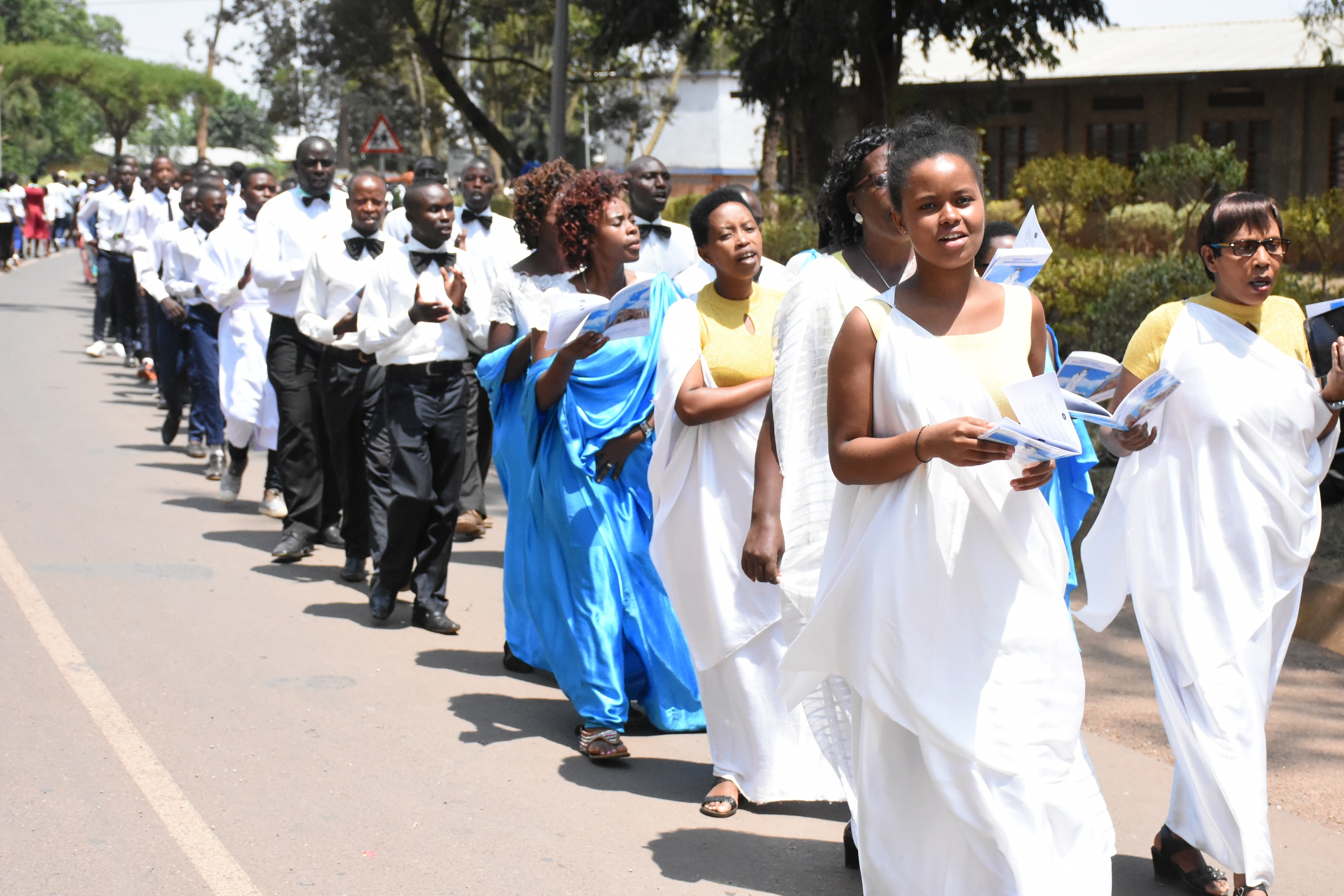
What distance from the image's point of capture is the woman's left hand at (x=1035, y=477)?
3223 mm

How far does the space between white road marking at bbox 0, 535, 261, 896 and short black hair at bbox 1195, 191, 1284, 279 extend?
11.2 feet

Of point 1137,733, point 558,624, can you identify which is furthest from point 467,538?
point 1137,733

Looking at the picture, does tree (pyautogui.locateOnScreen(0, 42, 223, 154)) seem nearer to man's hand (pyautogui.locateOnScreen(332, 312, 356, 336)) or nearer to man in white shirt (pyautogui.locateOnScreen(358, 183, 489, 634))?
man's hand (pyautogui.locateOnScreen(332, 312, 356, 336))

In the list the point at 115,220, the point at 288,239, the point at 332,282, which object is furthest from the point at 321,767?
the point at 115,220

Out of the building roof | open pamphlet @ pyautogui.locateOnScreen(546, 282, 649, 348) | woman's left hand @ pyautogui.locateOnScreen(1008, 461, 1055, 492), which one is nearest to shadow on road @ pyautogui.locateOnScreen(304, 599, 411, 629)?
open pamphlet @ pyautogui.locateOnScreen(546, 282, 649, 348)

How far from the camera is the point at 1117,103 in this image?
28.3m

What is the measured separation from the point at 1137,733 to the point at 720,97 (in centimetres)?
5822

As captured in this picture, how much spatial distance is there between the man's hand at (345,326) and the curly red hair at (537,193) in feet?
7.61

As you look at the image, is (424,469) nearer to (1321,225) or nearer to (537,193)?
(537,193)

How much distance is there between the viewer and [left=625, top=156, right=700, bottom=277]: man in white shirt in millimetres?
9242

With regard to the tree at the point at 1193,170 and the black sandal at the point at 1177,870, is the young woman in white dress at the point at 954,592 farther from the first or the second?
the tree at the point at 1193,170

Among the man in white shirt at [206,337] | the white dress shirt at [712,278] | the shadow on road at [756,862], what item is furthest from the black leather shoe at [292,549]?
the shadow on road at [756,862]

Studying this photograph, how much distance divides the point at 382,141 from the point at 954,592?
63.0 feet

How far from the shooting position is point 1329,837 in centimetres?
491
